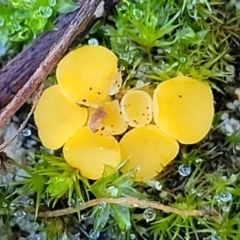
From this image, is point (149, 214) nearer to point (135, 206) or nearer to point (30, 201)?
point (135, 206)

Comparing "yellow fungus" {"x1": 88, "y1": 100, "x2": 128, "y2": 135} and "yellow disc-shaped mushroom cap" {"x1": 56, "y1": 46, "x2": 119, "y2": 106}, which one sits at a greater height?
"yellow disc-shaped mushroom cap" {"x1": 56, "y1": 46, "x2": 119, "y2": 106}

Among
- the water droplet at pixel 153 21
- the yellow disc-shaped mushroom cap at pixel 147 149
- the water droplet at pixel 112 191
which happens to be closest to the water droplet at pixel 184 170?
the yellow disc-shaped mushroom cap at pixel 147 149

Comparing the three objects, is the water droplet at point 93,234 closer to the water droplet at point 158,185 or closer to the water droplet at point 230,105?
the water droplet at point 158,185

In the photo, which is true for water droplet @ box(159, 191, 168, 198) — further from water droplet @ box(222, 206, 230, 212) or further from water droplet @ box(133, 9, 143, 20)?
water droplet @ box(133, 9, 143, 20)

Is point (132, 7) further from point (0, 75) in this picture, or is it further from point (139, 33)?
point (0, 75)

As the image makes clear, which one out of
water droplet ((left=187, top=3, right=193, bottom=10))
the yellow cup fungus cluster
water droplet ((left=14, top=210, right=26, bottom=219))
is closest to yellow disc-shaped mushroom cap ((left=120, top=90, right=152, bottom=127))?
the yellow cup fungus cluster
